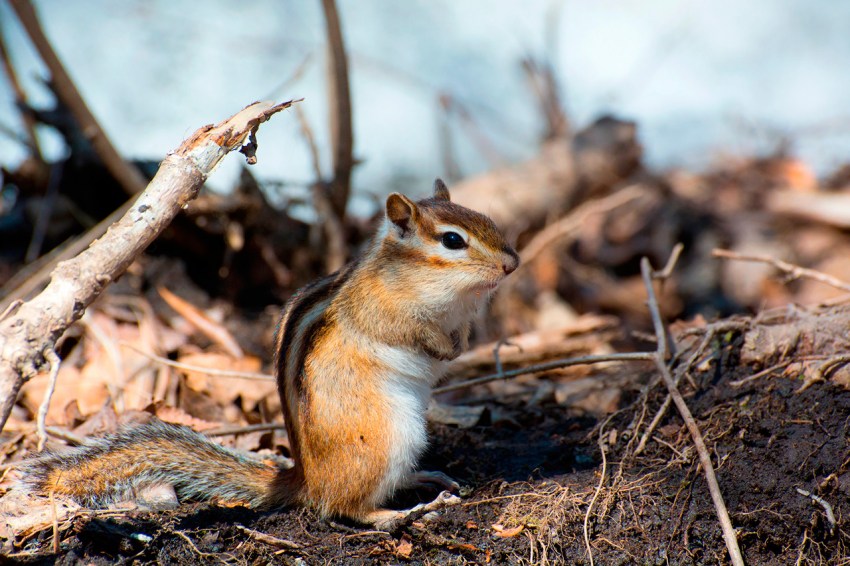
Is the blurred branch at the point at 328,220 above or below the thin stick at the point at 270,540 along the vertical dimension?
above

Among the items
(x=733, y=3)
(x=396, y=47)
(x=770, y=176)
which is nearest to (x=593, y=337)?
(x=770, y=176)

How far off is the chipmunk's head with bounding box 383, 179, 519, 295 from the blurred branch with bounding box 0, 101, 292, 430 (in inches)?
36.1

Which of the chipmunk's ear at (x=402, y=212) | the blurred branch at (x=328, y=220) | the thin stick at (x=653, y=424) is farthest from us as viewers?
the blurred branch at (x=328, y=220)

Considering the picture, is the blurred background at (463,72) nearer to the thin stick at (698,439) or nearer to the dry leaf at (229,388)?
the dry leaf at (229,388)

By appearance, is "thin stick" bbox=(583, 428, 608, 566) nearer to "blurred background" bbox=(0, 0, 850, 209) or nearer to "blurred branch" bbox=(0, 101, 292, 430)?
"blurred branch" bbox=(0, 101, 292, 430)

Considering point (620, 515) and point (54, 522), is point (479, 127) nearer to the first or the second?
point (620, 515)

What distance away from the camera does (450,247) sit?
3.31 metres

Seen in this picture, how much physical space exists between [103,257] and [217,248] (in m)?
3.31

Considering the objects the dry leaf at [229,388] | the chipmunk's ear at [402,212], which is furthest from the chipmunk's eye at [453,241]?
the dry leaf at [229,388]

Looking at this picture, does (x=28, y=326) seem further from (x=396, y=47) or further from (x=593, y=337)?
(x=396, y=47)

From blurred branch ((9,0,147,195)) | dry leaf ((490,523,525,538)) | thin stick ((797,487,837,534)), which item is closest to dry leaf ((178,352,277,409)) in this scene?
blurred branch ((9,0,147,195))

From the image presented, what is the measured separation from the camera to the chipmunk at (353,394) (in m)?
2.99

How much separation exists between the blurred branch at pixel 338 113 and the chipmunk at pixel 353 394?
2024 millimetres

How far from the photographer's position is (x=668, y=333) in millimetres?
3875
